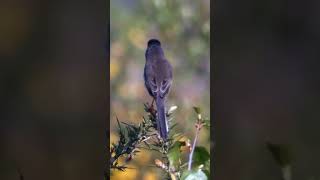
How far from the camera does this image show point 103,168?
1.24 m

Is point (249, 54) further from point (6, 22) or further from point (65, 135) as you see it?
point (6, 22)

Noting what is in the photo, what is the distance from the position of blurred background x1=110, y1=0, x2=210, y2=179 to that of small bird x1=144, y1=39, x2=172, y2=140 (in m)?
0.01

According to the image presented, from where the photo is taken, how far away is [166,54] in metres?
1.22

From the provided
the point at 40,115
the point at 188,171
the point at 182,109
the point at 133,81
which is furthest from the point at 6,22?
the point at 188,171

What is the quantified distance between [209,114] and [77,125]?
351 millimetres

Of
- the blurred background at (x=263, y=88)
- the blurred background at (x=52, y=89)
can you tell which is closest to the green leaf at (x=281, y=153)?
the blurred background at (x=263, y=88)

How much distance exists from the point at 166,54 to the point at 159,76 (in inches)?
2.4

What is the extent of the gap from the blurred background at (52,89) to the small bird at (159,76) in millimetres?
118

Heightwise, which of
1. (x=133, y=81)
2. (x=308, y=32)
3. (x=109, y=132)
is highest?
(x=308, y=32)

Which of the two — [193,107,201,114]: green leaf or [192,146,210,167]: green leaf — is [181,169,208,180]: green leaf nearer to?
[192,146,210,167]: green leaf

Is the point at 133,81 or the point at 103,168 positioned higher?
the point at 133,81

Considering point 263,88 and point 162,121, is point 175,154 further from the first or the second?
point 263,88

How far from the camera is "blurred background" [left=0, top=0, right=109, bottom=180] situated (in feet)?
4.04

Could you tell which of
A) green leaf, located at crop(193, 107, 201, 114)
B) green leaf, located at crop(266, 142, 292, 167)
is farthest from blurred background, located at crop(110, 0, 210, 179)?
green leaf, located at crop(266, 142, 292, 167)
